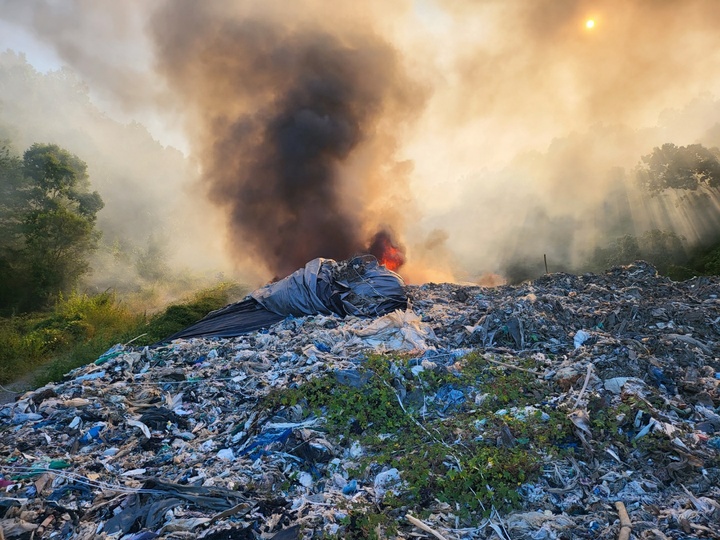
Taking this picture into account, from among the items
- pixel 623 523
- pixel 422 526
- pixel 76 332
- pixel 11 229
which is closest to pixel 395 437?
pixel 422 526

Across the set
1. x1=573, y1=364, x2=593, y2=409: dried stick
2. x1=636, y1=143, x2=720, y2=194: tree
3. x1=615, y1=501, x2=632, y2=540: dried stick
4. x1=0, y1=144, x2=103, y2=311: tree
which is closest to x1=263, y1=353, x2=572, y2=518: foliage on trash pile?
x1=573, y1=364, x2=593, y2=409: dried stick

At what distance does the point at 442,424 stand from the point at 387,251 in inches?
603

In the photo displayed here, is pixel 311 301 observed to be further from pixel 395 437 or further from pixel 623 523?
pixel 623 523

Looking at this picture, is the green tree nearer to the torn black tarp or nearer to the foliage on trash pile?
the torn black tarp

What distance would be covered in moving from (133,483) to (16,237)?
19.0 m

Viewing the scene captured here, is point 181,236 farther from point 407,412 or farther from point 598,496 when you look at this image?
point 598,496

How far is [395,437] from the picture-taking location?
17.4 ft

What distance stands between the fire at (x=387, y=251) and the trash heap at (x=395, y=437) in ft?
36.8

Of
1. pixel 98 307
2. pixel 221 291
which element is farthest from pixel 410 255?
pixel 98 307

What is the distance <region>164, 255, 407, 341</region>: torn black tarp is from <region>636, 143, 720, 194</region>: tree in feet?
51.0

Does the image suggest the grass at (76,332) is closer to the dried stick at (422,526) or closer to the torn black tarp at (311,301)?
the torn black tarp at (311,301)

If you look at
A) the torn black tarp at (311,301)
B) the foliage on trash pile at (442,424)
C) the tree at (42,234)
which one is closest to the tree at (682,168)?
the torn black tarp at (311,301)

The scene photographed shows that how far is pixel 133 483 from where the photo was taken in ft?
15.6

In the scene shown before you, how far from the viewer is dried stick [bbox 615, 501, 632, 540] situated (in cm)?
335
